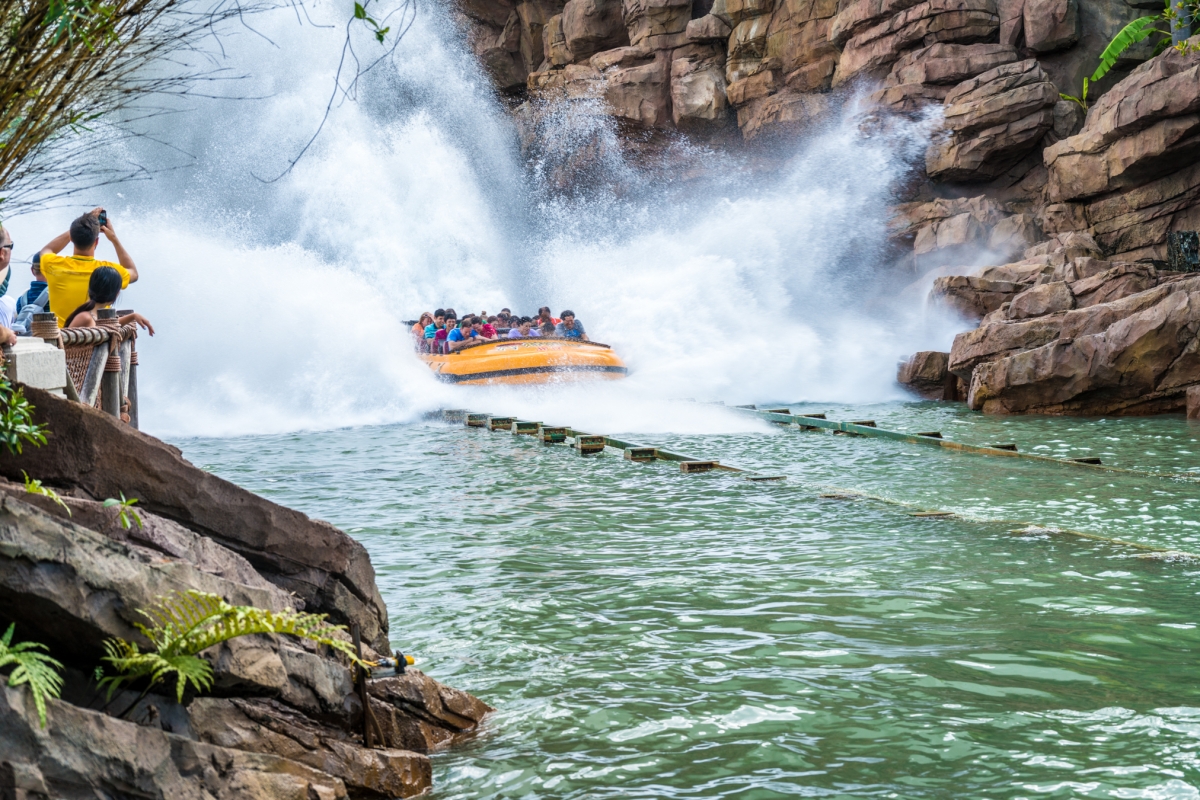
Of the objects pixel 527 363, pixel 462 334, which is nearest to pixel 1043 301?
pixel 527 363

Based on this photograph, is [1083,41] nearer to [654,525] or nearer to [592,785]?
[654,525]

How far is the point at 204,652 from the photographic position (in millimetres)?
2609

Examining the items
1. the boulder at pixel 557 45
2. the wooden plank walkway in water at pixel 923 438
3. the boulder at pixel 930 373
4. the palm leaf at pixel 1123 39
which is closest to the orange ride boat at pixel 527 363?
the wooden plank walkway in water at pixel 923 438

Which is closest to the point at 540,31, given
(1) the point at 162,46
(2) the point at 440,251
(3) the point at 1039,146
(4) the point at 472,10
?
(4) the point at 472,10

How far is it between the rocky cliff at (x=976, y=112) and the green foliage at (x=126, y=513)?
13902mm

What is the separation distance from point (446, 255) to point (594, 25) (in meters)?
8.46

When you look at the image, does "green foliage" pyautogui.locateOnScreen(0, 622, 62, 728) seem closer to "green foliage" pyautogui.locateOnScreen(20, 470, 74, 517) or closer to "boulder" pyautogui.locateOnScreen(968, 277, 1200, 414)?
"green foliage" pyautogui.locateOnScreen(20, 470, 74, 517)

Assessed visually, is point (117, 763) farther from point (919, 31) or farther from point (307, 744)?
point (919, 31)

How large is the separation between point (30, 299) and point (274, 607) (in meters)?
4.86

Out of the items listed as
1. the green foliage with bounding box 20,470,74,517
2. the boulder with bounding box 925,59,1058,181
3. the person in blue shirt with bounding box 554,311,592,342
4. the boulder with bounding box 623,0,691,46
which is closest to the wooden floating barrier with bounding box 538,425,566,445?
the person in blue shirt with bounding box 554,311,592,342

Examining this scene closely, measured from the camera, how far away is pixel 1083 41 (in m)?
23.4

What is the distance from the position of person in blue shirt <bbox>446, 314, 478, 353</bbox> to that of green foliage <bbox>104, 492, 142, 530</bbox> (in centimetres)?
1603

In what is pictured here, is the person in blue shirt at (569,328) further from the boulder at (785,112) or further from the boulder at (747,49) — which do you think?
the boulder at (747,49)

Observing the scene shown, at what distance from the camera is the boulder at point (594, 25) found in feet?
96.5
